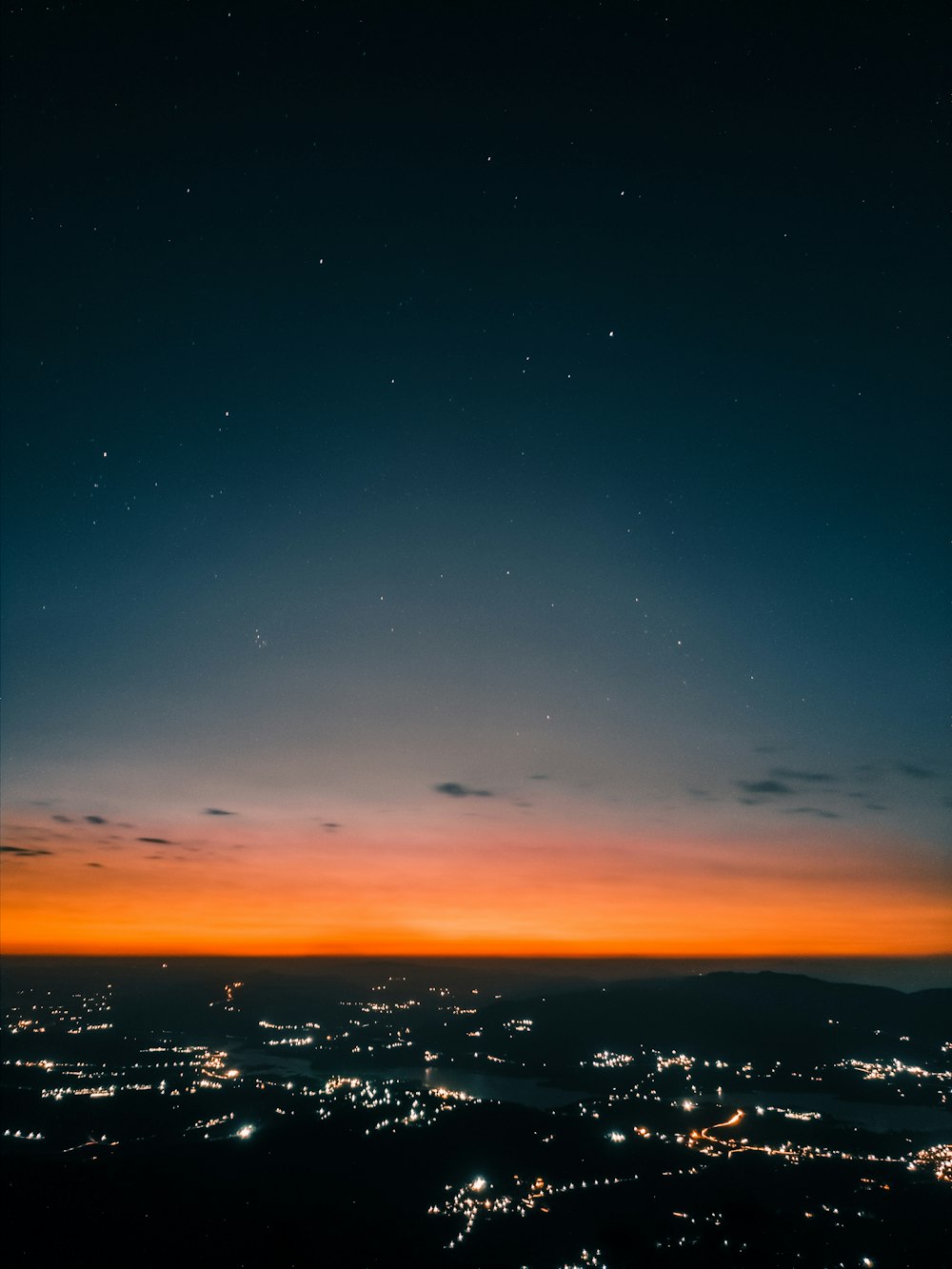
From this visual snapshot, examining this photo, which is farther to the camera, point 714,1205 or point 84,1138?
point 84,1138

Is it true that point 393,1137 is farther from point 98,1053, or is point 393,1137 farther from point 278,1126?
point 98,1053

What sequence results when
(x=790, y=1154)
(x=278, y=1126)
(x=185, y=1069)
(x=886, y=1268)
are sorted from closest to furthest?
1. (x=886, y=1268)
2. (x=790, y=1154)
3. (x=278, y=1126)
4. (x=185, y=1069)

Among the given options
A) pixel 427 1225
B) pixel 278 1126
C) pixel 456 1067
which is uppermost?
pixel 427 1225

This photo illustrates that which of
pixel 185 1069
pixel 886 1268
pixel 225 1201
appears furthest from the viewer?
pixel 185 1069

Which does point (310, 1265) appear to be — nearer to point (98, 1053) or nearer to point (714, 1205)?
point (714, 1205)

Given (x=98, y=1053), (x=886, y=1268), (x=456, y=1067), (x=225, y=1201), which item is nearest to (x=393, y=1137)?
(x=225, y=1201)

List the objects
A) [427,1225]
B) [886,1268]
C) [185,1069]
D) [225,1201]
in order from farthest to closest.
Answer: [185,1069] → [225,1201] → [427,1225] → [886,1268]

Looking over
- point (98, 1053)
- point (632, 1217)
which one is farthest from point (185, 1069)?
point (632, 1217)

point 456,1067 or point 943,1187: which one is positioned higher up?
point 943,1187

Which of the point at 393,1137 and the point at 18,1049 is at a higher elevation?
the point at 393,1137
